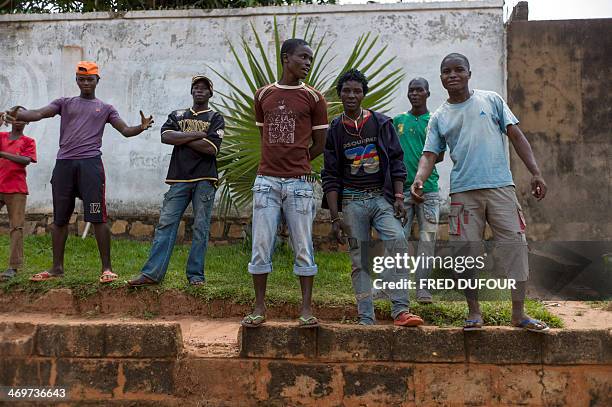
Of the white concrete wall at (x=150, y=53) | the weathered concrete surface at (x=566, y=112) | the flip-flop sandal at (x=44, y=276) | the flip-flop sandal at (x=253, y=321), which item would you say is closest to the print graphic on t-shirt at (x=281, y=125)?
the flip-flop sandal at (x=253, y=321)

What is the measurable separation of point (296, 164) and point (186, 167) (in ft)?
5.30

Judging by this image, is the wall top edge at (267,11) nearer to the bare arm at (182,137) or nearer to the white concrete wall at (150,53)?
the white concrete wall at (150,53)

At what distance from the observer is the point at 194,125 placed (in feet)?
19.4

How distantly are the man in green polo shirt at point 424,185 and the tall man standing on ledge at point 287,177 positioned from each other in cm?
129

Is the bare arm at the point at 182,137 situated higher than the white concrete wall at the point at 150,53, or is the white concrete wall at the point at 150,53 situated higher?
the white concrete wall at the point at 150,53

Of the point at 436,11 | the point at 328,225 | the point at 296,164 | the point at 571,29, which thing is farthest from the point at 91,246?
the point at 571,29

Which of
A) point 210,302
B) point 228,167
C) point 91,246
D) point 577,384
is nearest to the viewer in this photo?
point 577,384

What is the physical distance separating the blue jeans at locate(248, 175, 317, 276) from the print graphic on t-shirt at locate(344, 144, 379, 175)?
0.45m

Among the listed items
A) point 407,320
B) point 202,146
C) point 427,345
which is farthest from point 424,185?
point 202,146

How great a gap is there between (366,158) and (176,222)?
199 centimetres

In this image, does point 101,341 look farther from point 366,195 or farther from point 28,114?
point 28,114

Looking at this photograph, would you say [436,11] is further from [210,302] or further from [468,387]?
[468,387]

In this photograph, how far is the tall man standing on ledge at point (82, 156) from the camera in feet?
19.2

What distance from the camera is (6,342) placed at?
463cm
